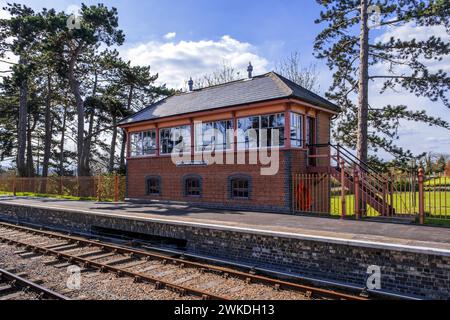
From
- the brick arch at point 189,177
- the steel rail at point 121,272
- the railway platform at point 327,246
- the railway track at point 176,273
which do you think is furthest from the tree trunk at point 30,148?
the railway platform at point 327,246

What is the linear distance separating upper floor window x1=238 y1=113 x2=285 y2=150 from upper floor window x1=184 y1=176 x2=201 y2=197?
3.13 metres

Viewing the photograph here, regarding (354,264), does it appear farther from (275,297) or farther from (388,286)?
(275,297)

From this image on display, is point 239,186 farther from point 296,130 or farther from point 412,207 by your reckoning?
point 412,207

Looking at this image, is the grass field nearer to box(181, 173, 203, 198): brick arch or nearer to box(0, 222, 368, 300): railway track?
box(0, 222, 368, 300): railway track

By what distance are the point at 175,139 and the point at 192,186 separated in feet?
9.43

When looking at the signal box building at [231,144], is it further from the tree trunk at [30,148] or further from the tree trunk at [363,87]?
the tree trunk at [30,148]

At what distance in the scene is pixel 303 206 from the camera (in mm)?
13922

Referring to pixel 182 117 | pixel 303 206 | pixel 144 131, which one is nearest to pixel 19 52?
pixel 144 131

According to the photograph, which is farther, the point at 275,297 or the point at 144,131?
the point at 144,131

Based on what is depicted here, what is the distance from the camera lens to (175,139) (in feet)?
60.9

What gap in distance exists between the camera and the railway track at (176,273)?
7098 millimetres

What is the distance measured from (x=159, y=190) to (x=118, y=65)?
52.8ft

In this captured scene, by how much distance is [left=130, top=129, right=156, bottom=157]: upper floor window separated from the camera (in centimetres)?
1983

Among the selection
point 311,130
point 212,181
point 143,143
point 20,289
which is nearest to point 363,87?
point 311,130
